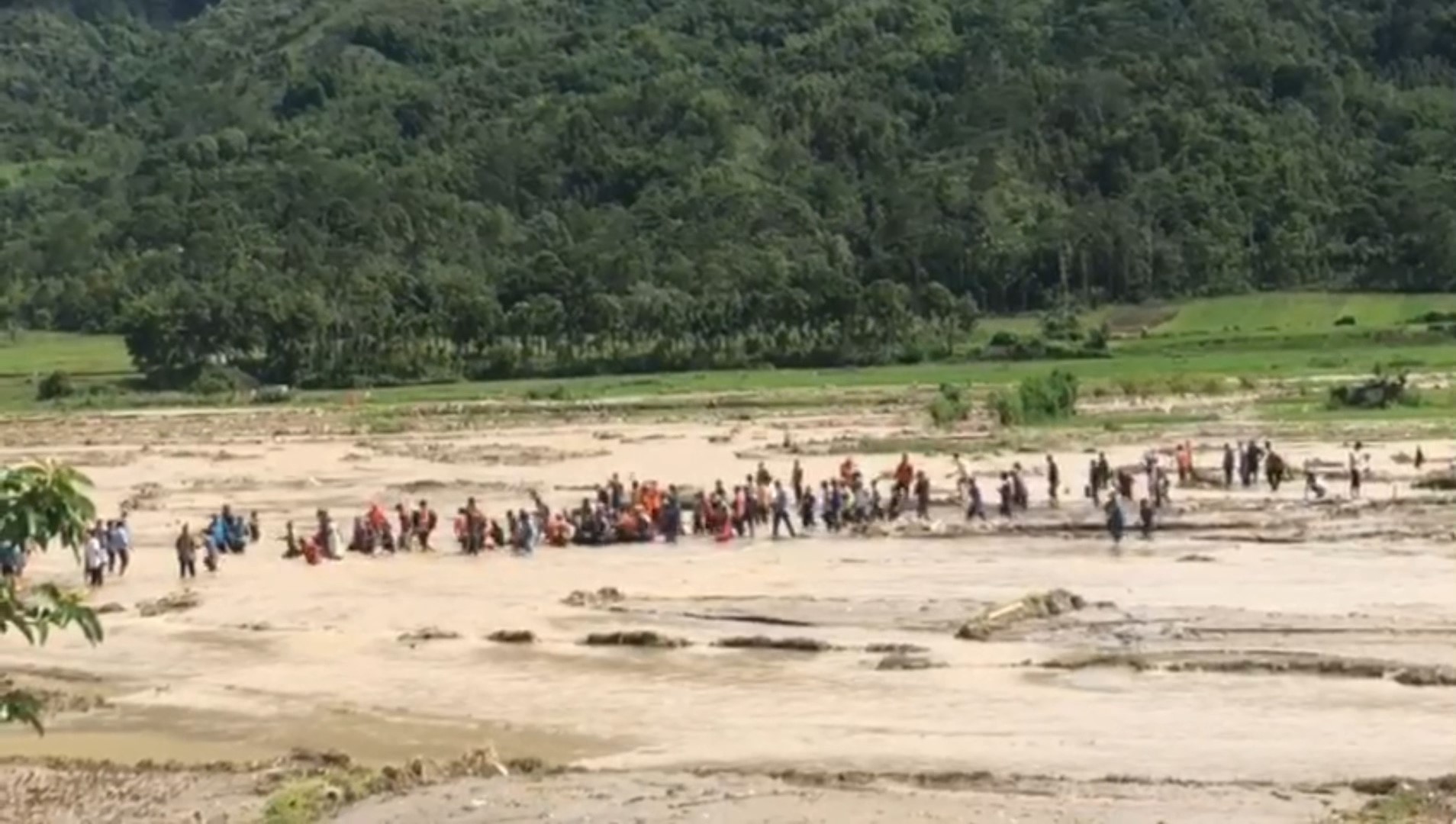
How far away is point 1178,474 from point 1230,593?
52.8 feet

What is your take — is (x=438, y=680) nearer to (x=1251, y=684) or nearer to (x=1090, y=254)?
(x=1251, y=684)

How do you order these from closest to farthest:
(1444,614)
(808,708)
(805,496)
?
(808,708) → (1444,614) → (805,496)

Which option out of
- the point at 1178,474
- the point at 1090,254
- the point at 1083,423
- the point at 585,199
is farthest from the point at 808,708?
the point at 585,199

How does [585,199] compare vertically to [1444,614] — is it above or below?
above

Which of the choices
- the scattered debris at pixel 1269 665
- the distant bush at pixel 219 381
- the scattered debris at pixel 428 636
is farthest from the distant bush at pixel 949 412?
the distant bush at pixel 219 381

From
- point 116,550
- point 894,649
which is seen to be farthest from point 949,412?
point 894,649

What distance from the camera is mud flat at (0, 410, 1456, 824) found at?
1695cm

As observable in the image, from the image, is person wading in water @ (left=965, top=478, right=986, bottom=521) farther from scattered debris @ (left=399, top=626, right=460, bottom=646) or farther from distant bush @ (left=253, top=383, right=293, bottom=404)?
distant bush @ (left=253, top=383, right=293, bottom=404)

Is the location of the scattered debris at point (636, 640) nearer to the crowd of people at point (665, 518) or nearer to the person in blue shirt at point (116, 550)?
the crowd of people at point (665, 518)

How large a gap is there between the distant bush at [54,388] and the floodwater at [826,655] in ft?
217

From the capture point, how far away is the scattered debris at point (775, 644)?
24.2 m

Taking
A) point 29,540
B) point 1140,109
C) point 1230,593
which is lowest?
point 1230,593

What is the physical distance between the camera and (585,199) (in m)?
199

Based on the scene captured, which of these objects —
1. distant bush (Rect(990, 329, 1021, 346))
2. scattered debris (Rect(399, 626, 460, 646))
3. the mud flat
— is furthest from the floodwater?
distant bush (Rect(990, 329, 1021, 346))
